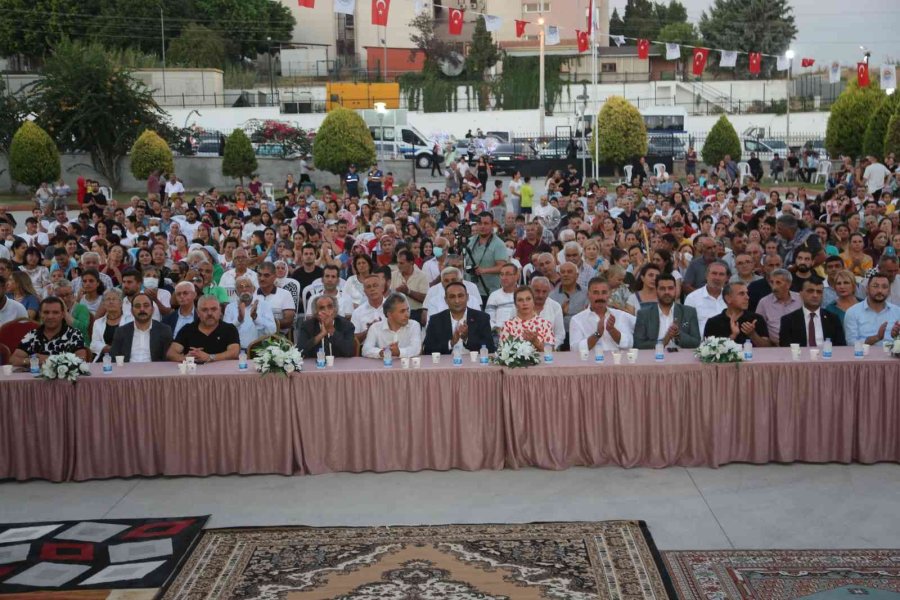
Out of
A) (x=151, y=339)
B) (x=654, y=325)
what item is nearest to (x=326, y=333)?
(x=151, y=339)

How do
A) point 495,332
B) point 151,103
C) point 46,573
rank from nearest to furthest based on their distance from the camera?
A: point 46,573
point 495,332
point 151,103

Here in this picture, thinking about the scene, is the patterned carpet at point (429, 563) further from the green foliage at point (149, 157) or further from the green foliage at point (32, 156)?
the green foliage at point (32, 156)

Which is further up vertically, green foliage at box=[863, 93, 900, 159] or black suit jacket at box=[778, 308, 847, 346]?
green foliage at box=[863, 93, 900, 159]

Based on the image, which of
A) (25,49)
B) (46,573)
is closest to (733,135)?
(46,573)

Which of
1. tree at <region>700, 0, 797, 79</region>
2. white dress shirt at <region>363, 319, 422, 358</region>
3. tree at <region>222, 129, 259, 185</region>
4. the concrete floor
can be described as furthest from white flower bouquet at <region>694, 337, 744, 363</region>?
tree at <region>700, 0, 797, 79</region>

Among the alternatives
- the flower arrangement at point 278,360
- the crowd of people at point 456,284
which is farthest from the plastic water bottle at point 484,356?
the flower arrangement at point 278,360

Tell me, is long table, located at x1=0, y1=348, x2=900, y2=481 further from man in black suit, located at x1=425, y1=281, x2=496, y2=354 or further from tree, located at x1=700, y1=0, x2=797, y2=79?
tree, located at x1=700, y1=0, x2=797, y2=79

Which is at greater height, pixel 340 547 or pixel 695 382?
pixel 695 382

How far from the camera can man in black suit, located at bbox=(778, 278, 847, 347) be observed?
30.5 feet

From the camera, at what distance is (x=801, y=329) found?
9.28m

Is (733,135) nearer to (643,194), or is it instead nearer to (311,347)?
(643,194)

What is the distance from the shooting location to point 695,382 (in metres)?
8.47

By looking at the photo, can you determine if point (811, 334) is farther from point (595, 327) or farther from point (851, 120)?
point (851, 120)

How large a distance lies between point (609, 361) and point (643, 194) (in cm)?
1429
